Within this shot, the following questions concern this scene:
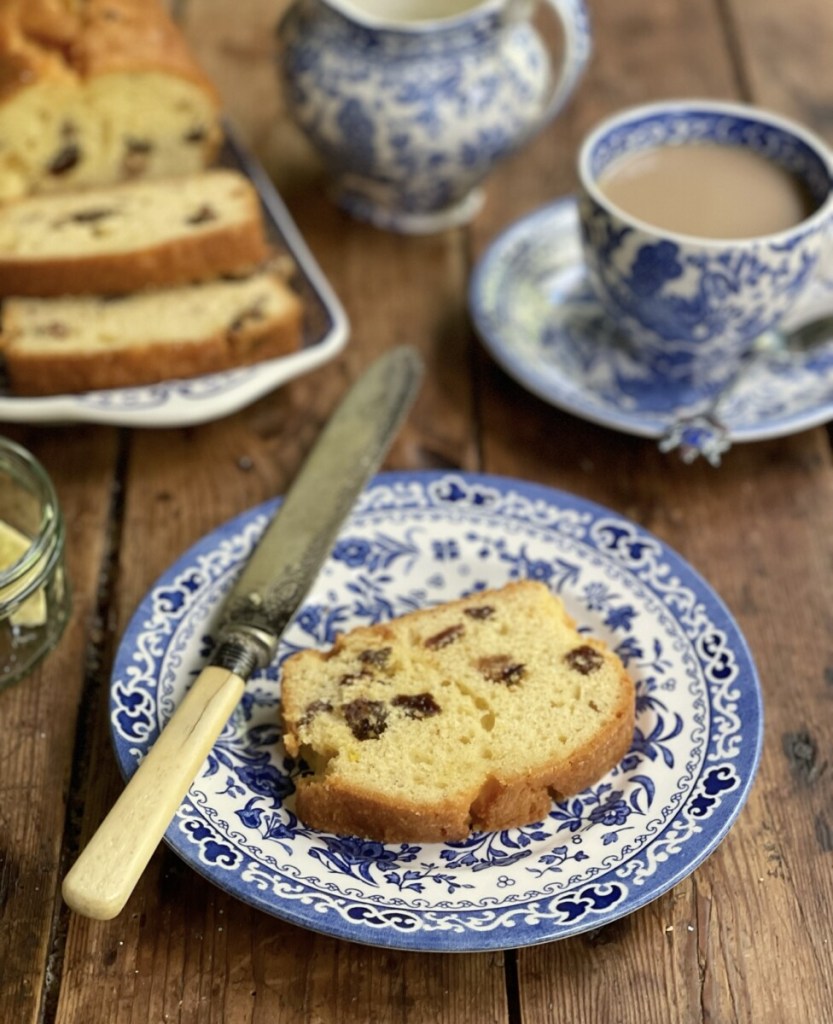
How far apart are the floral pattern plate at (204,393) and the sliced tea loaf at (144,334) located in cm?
2

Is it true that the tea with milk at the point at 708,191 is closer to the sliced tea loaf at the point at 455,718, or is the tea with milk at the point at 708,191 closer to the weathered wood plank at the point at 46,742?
the sliced tea loaf at the point at 455,718

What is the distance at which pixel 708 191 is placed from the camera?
1825 millimetres

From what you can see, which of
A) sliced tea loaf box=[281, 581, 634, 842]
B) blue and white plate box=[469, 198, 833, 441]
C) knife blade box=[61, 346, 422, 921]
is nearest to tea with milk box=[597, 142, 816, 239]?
blue and white plate box=[469, 198, 833, 441]

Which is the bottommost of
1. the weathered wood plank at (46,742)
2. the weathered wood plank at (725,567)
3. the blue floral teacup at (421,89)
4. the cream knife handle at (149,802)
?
the weathered wood plank at (46,742)

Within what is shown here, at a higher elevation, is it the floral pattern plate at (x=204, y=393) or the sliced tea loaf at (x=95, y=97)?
the sliced tea loaf at (x=95, y=97)

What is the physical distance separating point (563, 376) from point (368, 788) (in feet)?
2.83

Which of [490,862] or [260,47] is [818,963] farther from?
[260,47]

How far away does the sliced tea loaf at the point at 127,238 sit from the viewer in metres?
1.86

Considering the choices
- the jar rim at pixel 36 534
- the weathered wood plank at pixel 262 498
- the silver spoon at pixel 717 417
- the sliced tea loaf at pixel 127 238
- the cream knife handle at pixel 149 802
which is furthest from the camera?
the sliced tea loaf at pixel 127 238

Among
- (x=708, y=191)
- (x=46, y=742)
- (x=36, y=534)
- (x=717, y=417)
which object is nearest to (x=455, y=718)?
(x=46, y=742)

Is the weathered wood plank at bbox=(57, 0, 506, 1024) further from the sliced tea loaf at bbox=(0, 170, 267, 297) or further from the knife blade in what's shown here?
the sliced tea loaf at bbox=(0, 170, 267, 297)

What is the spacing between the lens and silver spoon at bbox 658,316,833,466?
170 centimetres

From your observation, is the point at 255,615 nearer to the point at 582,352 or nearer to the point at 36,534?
the point at 36,534

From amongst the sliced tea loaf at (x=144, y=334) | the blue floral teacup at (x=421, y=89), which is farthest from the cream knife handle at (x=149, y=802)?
the blue floral teacup at (x=421, y=89)
